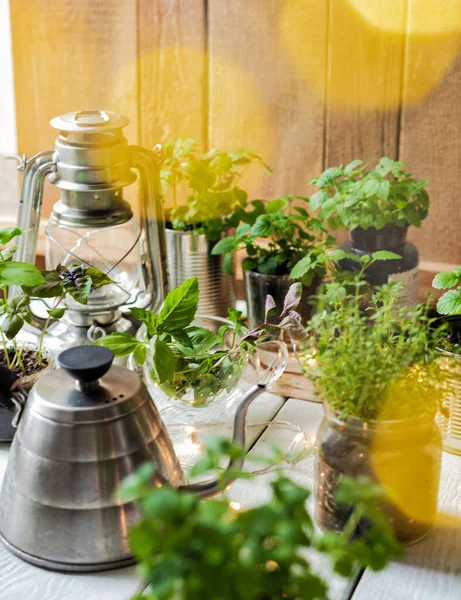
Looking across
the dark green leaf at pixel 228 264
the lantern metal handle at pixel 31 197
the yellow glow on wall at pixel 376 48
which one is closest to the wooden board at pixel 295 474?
the dark green leaf at pixel 228 264

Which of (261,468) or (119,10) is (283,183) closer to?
(119,10)

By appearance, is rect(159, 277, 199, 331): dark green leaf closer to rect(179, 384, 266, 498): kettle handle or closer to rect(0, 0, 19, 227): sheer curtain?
rect(179, 384, 266, 498): kettle handle

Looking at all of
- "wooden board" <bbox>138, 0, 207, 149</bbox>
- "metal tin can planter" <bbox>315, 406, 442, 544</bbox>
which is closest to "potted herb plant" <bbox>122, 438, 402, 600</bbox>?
"metal tin can planter" <bbox>315, 406, 442, 544</bbox>

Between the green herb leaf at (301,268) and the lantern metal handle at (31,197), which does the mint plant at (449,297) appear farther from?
the lantern metal handle at (31,197)

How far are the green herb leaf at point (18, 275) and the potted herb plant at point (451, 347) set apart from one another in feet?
1.47

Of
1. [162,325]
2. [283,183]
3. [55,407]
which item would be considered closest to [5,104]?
[283,183]

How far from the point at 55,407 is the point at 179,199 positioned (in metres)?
0.83

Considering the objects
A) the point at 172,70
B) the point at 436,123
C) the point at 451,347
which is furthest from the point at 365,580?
the point at 172,70

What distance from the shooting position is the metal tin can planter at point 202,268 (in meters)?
1.26

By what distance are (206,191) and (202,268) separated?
12 centimetres

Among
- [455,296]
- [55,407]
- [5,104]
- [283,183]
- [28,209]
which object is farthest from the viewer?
[5,104]

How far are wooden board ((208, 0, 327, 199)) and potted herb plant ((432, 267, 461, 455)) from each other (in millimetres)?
509

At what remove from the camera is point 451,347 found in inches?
36.6

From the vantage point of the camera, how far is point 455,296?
3.04ft
